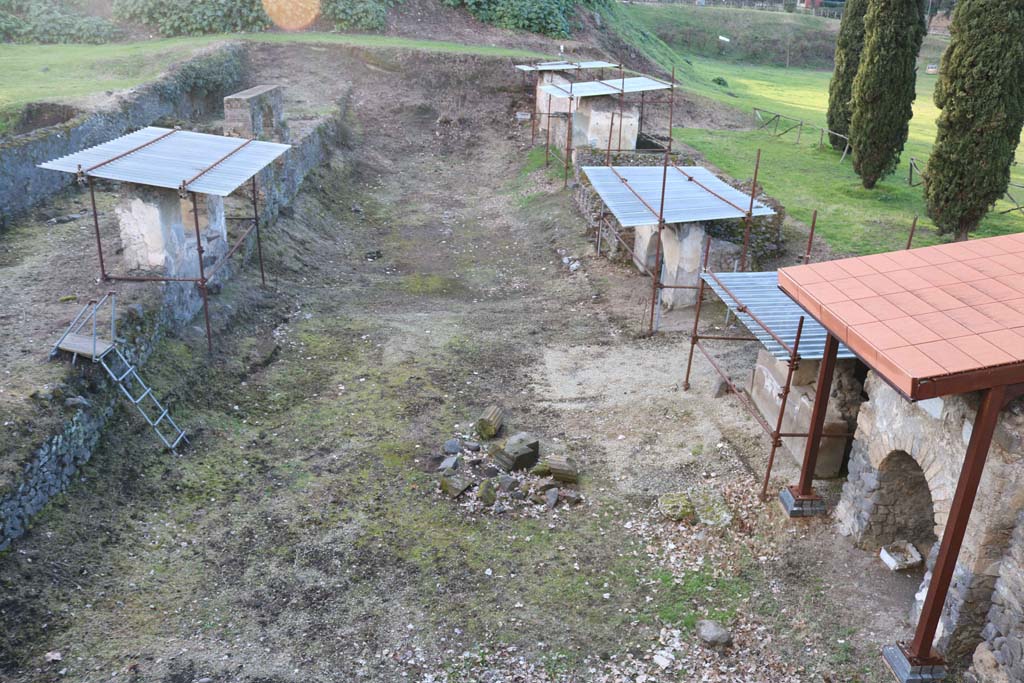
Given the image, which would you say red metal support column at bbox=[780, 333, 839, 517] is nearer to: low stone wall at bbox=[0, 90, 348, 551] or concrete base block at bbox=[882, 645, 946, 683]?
concrete base block at bbox=[882, 645, 946, 683]

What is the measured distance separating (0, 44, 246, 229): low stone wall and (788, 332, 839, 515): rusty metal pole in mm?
13477

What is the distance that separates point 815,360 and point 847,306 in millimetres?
3063

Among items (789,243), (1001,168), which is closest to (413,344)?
(789,243)

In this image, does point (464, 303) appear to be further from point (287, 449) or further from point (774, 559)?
point (774, 559)

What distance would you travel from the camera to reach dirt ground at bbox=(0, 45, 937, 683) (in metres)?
7.61

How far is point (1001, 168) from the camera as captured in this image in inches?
641

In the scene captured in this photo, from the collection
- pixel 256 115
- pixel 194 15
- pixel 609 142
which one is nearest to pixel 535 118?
pixel 609 142

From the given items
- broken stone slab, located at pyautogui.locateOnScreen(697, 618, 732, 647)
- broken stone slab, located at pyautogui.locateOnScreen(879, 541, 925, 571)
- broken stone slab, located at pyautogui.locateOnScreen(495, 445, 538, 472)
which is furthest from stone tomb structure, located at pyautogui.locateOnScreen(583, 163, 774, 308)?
broken stone slab, located at pyautogui.locateOnScreen(697, 618, 732, 647)

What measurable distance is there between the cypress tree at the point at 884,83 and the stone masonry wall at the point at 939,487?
14284mm

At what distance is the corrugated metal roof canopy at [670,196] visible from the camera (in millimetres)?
13773

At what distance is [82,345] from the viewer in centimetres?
1013

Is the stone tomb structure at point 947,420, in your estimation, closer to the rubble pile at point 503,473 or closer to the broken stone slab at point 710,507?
the broken stone slab at point 710,507

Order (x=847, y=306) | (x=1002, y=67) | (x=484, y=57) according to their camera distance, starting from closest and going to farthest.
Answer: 1. (x=847, y=306)
2. (x=1002, y=67)
3. (x=484, y=57)

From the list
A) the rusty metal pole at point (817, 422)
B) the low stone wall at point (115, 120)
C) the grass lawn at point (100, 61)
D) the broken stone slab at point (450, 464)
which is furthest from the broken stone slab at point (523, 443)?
the grass lawn at point (100, 61)
